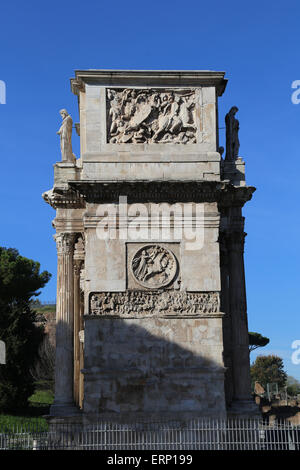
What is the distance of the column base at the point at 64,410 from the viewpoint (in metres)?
19.0

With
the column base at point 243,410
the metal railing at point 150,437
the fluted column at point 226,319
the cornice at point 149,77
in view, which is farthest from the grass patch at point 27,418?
the cornice at point 149,77

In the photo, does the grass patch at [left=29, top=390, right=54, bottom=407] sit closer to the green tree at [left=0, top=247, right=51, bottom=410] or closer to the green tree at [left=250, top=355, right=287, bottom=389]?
the green tree at [left=0, top=247, right=51, bottom=410]

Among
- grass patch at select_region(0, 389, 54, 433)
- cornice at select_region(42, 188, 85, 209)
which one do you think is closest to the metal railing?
cornice at select_region(42, 188, 85, 209)

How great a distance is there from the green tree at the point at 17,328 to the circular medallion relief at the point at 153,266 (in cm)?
1869

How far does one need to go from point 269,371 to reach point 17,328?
50.2m

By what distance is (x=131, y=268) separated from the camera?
62.6ft

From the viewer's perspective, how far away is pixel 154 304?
1891 cm

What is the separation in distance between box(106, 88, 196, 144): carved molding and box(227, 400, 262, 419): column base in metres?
7.89

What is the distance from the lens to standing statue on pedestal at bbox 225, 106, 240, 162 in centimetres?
2127

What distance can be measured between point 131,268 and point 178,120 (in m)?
A: 4.71

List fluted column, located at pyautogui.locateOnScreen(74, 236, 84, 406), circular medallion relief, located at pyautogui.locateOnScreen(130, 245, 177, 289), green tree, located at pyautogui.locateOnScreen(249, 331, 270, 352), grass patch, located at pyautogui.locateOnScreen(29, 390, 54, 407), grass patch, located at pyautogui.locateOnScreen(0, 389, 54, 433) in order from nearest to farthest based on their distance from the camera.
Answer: circular medallion relief, located at pyautogui.locateOnScreen(130, 245, 177, 289) → fluted column, located at pyautogui.locateOnScreen(74, 236, 84, 406) → grass patch, located at pyautogui.locateOnScreen(0, 389, 54, 433) → grass patch, located at pyautogui.locateOnScreen(29, 390, 54, 407) → green tree, located at pyautogui.locateOnScreen(249, 331, 270, 352)

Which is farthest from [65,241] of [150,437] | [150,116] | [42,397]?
[42,397]
